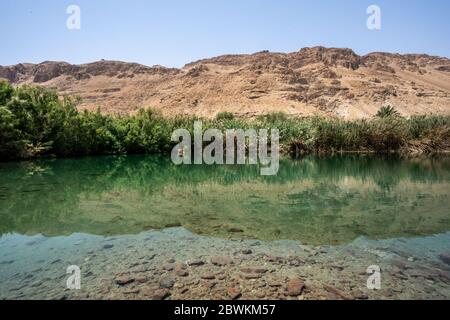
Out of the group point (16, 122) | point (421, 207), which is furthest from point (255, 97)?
point (421, 207)

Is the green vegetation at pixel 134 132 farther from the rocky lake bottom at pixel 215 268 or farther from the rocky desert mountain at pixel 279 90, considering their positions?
the rocky lake bottom at pixel 215 268

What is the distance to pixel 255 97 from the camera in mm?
69812

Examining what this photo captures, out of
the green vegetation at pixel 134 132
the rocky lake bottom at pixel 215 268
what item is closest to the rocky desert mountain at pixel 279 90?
the green vegetation at pixel 134 132

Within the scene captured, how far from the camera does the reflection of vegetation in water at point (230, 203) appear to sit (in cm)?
1085

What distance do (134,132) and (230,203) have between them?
26.9 m

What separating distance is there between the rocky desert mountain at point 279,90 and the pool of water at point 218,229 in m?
47.8

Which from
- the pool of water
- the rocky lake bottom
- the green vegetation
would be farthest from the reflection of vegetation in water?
the green vegetation

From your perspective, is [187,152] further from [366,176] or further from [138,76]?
[138,76]

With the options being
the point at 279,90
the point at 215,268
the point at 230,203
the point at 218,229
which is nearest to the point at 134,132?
the point at 230,203

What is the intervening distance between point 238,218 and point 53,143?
26.4 metres

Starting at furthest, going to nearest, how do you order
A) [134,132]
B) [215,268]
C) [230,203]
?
[134,132] → [230,203] → [215,268]

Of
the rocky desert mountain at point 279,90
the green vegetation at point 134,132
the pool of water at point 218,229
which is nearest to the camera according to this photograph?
the pool of water at point 218,229

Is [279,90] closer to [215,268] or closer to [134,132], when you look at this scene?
[134,132]

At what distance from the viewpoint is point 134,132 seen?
3938cm
